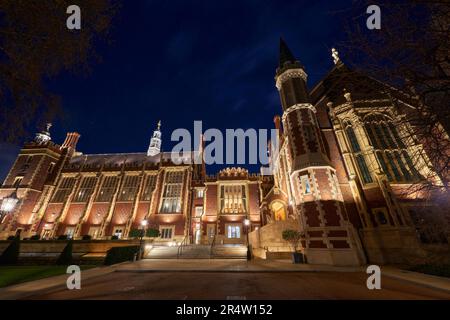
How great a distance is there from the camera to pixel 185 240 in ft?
88.9

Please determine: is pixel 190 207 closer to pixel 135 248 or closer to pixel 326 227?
pixel 135 248

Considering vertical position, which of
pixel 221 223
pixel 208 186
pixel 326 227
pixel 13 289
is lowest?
pixel 13 289

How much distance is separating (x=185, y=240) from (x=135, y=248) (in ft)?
40.9

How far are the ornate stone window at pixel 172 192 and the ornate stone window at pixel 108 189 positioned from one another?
31.0 feet

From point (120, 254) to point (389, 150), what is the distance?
2323 cm

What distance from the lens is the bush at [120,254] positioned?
12.5 m

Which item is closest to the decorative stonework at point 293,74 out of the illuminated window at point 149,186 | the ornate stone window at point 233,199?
the ornate stone window at point 233,199

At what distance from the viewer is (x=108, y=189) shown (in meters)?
33.3

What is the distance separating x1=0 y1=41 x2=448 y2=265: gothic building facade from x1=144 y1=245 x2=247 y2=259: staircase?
2.50 meters

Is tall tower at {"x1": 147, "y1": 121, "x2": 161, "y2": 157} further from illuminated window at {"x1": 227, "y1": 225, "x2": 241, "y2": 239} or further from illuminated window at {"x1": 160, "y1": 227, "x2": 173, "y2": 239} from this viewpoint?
illuminated window at {"x1": 227, "y1": 225, "x2": 241, "y2": 239}
